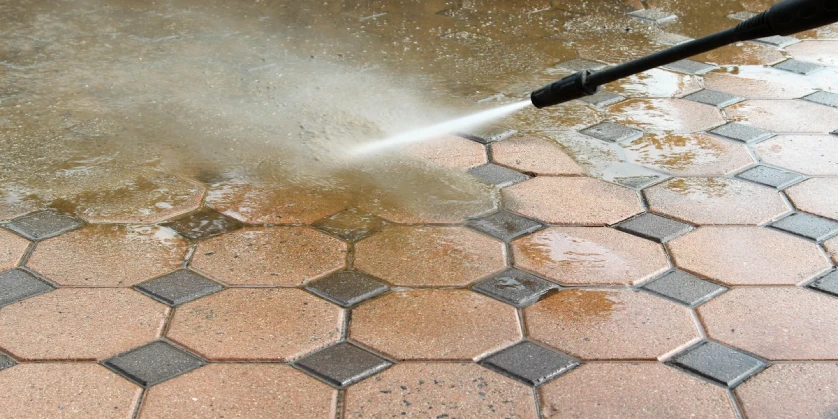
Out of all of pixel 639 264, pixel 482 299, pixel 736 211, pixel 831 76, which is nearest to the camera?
pixel 482 299

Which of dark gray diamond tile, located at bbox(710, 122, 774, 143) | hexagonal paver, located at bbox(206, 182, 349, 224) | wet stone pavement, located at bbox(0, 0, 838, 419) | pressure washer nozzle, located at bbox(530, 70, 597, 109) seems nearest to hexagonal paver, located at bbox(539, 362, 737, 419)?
wet stone pavement, located at bbox(0, 0, 838, 419)

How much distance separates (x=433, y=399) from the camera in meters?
1.91

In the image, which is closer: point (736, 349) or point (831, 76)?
point (736, 349)

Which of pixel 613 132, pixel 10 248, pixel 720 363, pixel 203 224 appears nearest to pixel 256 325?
pixel 203 224

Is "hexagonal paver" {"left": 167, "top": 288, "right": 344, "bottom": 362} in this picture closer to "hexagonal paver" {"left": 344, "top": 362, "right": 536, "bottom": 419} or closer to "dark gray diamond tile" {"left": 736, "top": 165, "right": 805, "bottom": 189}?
"hexagonal paver" {"left": 344, "top": 362, "right": 536, "bottom": 419}

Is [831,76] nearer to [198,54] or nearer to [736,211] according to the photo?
[736,211]

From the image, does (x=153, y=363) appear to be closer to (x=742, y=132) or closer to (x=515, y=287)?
(x=515, y=287)

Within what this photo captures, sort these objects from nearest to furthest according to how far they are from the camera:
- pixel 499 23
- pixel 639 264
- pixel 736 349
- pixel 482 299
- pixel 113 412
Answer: pixel 113 412 < pixel 736 349 < pixel 482 299 < pixel 639 264 < pixel 499 23

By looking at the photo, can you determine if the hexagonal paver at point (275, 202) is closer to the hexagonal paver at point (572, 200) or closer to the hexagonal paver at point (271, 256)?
the hexagonal paver at point (271, 256)

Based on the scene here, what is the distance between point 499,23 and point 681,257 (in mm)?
2446

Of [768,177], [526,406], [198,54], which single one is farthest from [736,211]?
[198,54]

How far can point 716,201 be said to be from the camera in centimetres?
285

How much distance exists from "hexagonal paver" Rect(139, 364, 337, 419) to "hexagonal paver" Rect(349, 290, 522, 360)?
22 centimetres

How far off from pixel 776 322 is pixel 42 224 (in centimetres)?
201
